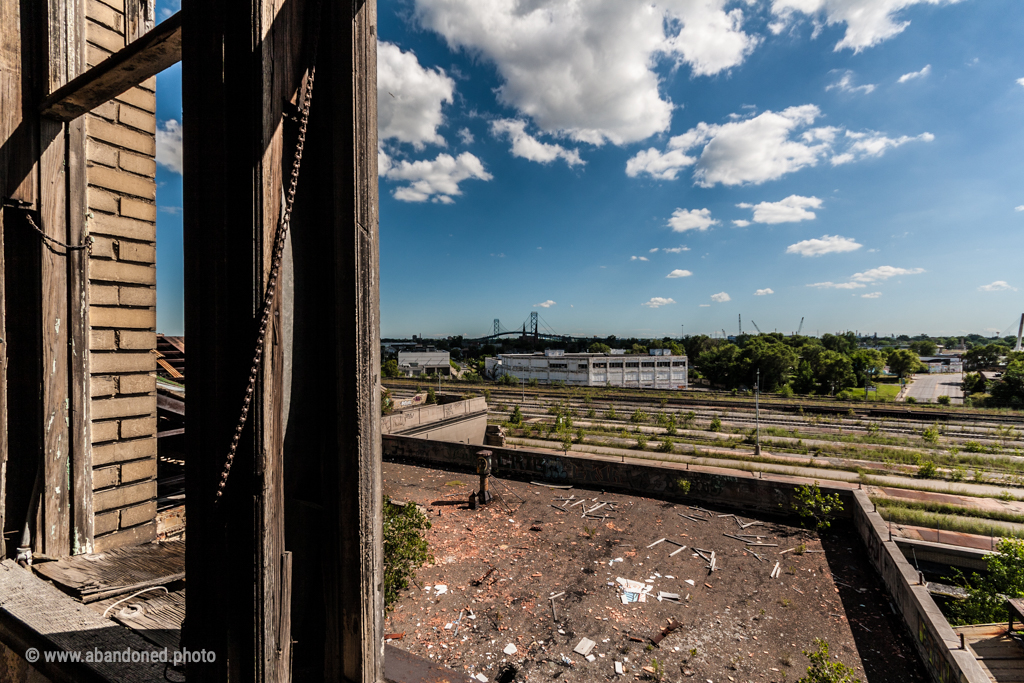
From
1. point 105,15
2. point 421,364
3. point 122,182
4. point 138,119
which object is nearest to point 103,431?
point 122,182

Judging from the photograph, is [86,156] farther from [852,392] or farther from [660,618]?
[852,392]

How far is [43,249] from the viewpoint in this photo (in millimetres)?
3693

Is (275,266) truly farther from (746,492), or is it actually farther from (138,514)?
(746,492)

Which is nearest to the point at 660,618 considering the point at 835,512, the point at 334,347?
the point at 835,512

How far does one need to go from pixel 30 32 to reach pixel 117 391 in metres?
3.18

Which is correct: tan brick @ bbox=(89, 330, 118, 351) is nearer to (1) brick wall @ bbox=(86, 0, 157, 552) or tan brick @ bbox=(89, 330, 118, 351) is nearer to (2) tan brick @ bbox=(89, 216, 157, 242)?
(1) brick wall @ bbox=(86, 0, 157, 552)

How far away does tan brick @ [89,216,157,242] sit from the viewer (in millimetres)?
4117

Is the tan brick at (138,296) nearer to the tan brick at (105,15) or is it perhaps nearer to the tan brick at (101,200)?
the tan brick at (101,200)

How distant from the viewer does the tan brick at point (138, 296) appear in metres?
4.36

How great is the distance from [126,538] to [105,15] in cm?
512

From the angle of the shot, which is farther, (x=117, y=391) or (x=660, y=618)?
(x=660, y=618)

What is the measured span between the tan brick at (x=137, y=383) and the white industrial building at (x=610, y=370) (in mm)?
65952

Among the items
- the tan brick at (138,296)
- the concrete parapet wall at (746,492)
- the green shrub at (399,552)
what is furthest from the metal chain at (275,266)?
the concrete parapet wall at (746,492)

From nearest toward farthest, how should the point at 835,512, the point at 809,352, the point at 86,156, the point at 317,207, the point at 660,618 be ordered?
the point at 317,207
the point at 86,156
the point at 660,618
the point at 835,512
the point at 809,352
